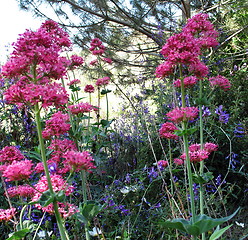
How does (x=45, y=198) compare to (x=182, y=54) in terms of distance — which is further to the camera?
(x=182, y=54)

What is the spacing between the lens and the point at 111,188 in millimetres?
2355

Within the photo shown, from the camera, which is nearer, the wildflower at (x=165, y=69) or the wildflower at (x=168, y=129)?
the wildflower at (x=165, y=69)

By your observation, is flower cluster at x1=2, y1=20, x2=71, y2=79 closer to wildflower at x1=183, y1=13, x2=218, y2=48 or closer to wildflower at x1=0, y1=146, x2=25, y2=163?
wildflower at x1=0, y1=146, x2=25, y2=163

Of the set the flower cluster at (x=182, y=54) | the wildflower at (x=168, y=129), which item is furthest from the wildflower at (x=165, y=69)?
the wildflower at (x=168, y=129)

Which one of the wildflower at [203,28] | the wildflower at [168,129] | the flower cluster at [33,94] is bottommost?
the wildflower at [168,129]

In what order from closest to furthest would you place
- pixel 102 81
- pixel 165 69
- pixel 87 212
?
1. pixel 87 212
2. pixel 165 69
3. pixel 102 81

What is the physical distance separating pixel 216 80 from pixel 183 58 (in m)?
0.66

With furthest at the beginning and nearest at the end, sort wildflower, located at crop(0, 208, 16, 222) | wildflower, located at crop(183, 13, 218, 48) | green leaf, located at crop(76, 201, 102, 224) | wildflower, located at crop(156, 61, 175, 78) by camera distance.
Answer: wildflower, located at crop(183, 13, 218, 48), wildflower, located at crop(156, 61, 175, 78), wildflower, located at crop(0, 208, 16, 222), green leaf, located at crop(76, 201, 102, 224)

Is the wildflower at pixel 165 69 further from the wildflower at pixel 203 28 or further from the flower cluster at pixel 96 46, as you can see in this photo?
the flower cluster at pixel 96 46

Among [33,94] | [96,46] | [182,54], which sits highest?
[96,46]

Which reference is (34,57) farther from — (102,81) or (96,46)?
(96,46)

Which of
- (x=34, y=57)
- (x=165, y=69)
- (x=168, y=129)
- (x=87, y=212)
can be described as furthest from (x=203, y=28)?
(x=87, y=212)

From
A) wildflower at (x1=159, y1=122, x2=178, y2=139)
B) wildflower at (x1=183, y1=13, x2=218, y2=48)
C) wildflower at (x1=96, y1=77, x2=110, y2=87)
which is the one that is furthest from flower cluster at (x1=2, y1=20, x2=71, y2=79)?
wildflower at (x1=96, y1=77, x2=110, y2=87)

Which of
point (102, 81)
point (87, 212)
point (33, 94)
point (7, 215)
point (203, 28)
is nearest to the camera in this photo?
point (33, 94)
